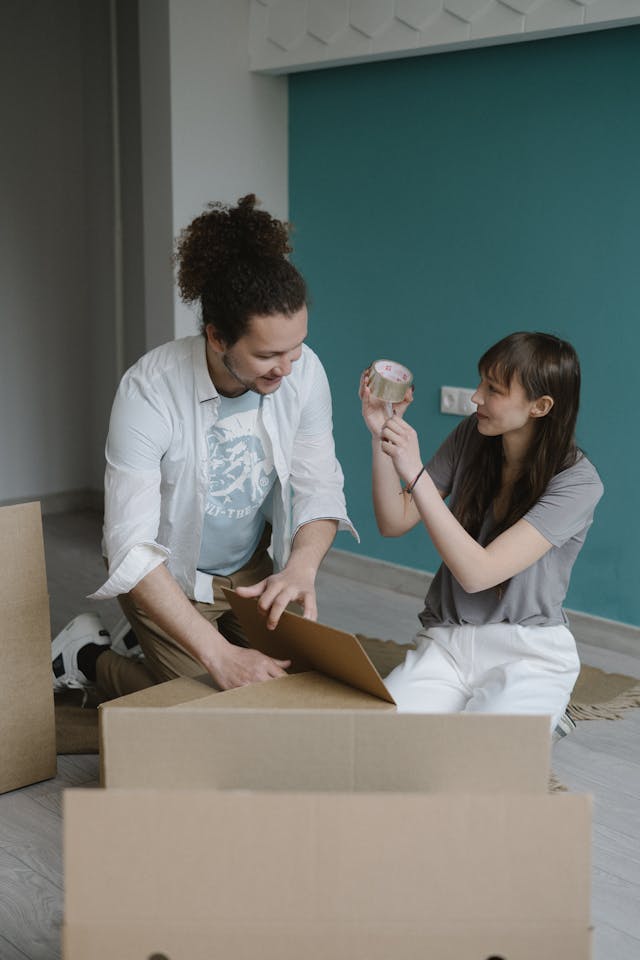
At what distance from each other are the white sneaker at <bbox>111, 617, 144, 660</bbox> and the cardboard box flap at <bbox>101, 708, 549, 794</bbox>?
1406 millimetres

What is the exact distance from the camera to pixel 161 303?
3764 mm

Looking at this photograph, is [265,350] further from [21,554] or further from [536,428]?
[21,554]

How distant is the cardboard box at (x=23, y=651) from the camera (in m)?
2.13

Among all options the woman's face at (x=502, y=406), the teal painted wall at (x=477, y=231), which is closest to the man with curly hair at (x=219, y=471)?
the woman's face at (x=502, y=406)

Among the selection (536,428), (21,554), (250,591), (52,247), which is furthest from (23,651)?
(52,247)

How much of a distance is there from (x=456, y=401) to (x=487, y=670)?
5.07 feet

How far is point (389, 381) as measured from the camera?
1.95 metres

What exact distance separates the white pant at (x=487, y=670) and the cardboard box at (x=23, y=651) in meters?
0.74

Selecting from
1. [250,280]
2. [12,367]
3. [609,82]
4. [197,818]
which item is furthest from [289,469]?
[12,367]

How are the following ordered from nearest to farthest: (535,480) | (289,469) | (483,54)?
1. (535,480)
2. (289,469)
3. (483,54)

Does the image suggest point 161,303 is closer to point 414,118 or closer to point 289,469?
point 414,118

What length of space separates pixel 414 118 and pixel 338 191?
41cm

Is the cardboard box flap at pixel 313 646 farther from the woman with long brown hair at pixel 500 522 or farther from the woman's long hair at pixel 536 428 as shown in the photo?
the woman's long hair at pixel 536 428

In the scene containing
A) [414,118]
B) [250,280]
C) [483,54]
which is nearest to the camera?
[250,280]
